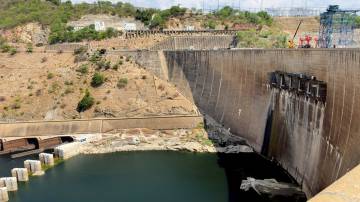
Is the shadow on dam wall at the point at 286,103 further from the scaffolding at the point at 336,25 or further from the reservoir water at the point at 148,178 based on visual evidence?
the scaffolding at the point at 336,25

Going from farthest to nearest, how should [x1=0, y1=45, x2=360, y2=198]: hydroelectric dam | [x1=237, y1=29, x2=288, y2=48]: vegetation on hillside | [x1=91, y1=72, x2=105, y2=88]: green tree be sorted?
[x1=237, y1=29, x2=288, y2=48]: vegetation on hillside < [x1=91, y1=72, x2=105, y2=88]: green tree < [x1=0, y1=45, x2=360, y2=198]: hydroelectric dam

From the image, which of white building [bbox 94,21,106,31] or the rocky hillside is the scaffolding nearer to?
the rocky hillside

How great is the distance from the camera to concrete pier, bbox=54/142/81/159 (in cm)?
4778

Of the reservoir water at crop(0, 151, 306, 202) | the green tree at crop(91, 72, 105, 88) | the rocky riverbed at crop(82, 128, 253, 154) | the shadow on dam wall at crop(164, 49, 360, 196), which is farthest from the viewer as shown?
the green tree at crop(91, 72, 105, 88)

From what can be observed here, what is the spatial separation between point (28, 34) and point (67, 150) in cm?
4207

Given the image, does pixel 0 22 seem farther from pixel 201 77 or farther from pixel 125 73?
pixel 201 77

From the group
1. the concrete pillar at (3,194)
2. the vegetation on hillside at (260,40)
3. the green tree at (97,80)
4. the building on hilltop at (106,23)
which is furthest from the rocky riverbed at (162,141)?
the building on hilltop at (106,23)

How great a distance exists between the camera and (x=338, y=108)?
95.8 ft

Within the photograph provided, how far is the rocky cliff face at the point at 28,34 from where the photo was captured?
268 feet

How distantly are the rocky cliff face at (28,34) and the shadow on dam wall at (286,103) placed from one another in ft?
109

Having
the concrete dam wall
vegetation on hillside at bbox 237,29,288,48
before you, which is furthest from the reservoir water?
the concrete dam wall

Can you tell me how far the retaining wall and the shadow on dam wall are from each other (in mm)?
4448

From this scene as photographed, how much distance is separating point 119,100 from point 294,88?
2653 centimetres

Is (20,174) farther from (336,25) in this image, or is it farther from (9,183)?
(336,25)
